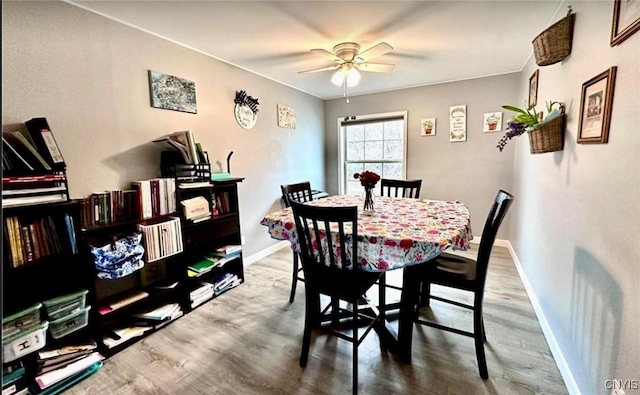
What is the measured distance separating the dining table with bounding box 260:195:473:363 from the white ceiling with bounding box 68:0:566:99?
140 cm

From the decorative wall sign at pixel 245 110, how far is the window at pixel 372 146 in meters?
1.74

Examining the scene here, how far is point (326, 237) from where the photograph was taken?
1.79 m

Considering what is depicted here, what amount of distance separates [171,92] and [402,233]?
221cm

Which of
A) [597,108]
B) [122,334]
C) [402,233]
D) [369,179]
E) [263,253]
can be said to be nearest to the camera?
[597,108]

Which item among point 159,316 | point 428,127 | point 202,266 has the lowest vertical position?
point 159,316

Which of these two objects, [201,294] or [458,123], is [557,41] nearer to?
[458,123]

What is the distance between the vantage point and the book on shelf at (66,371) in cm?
175

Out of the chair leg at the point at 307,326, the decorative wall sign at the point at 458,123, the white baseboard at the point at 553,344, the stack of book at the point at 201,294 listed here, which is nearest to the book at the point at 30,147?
the stack of book at the point at 201,294

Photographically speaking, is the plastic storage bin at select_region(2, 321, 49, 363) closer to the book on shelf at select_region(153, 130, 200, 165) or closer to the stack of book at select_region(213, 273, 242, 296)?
the stack of book at select_region(213, 273, 242, 296)

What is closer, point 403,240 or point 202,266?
point 403,240

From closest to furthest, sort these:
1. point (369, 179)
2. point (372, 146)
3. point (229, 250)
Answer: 1. point (369, 179)
2. point (229, 250)
3. point (372, 146)

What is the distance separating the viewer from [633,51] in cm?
127

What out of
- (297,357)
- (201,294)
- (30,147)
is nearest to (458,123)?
(297,357)

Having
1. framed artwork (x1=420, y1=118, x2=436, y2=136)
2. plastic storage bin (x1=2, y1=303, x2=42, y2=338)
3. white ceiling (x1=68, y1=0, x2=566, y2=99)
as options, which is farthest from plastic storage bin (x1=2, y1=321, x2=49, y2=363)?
framed artwork (x1=420, y1=118, x2=436, y2=136)
